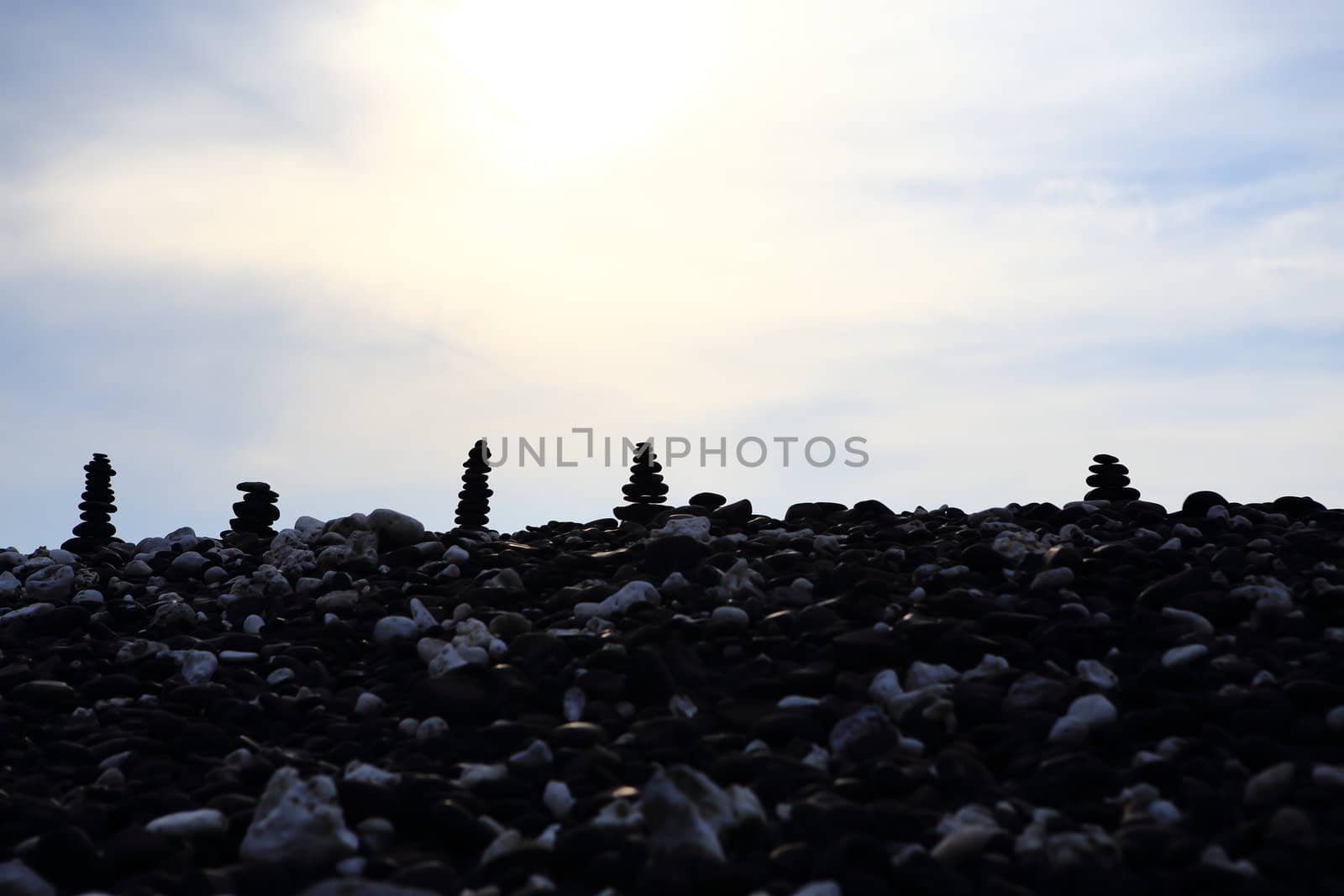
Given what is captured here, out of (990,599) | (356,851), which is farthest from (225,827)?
(990,599)

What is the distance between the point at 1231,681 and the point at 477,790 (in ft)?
10.9

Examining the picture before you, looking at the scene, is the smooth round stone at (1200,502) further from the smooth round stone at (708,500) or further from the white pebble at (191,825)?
the white pebble at (191,825)

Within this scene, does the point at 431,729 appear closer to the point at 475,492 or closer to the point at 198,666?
the point at 198,666

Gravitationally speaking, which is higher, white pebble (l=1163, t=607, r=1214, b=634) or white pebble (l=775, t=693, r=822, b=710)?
white pebble (l=1163, t=607, r=1214, b=634)

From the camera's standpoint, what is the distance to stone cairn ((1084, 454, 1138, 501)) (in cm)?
980

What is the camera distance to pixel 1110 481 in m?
9.88

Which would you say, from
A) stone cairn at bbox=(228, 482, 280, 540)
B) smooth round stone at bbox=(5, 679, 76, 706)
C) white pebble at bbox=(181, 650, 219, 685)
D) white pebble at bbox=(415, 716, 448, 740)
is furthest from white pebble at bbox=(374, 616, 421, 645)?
stone cairn at bbox=(228, 482, 280, 540)

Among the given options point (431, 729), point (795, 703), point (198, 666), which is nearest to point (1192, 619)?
point (795, 703)

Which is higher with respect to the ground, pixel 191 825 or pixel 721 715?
pixel 721 715

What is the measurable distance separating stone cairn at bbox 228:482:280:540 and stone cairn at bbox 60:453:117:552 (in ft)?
4.52

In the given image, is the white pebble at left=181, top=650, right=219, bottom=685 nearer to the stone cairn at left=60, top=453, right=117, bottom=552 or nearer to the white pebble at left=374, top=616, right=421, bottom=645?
the white pebble at left=374, top=616, right=421, bottom=645

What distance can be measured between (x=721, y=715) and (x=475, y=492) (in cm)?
801

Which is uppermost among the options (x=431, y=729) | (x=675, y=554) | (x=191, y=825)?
(x=675, y=554)

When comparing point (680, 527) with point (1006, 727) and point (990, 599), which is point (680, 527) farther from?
point (1006, 727)
